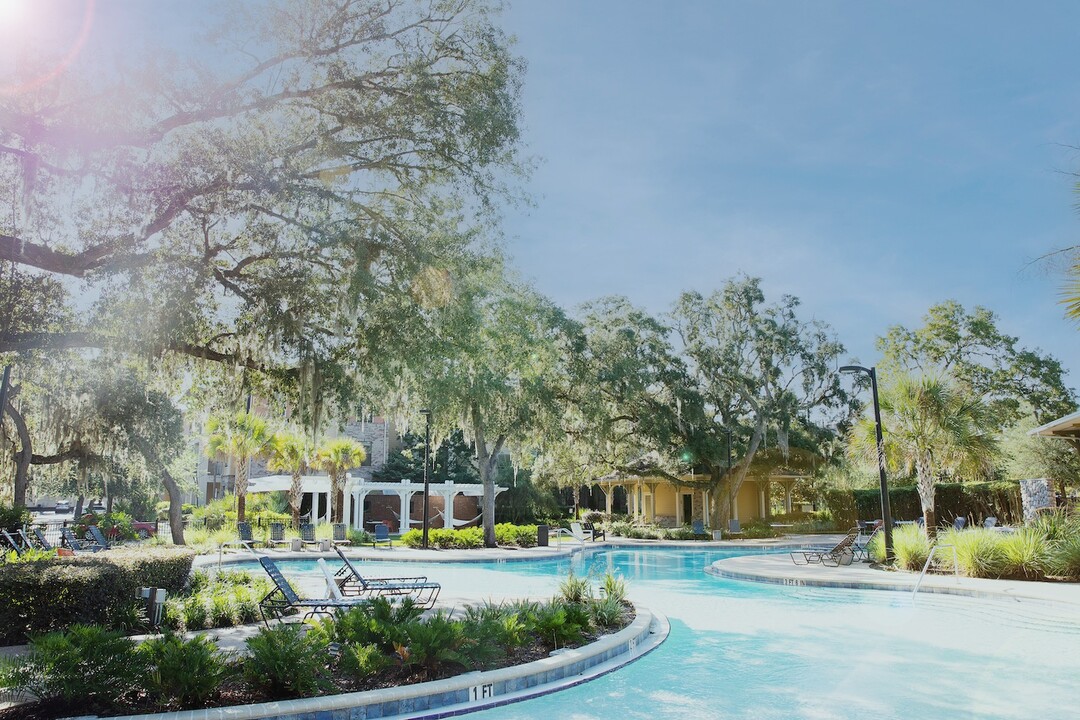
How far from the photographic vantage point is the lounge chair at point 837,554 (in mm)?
17297

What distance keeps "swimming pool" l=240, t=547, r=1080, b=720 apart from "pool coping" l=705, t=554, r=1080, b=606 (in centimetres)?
22

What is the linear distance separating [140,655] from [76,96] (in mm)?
6269

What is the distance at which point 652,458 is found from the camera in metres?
33.0

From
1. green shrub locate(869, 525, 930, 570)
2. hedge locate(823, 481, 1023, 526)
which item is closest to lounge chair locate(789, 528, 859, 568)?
green shrub locate(869, 525, 930, 570)

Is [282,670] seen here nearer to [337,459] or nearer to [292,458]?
[292,458]

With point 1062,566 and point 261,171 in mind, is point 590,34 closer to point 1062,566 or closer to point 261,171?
point 261,171

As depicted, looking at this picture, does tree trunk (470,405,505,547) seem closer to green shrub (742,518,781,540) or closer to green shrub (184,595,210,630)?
green shrub (742,518,781,540)

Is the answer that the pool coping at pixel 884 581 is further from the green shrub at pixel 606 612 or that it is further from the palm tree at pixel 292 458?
the palm tree at pixel 292 458

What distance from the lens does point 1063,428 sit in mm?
15891

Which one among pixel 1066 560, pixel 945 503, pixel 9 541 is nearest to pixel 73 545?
pixel 9 541

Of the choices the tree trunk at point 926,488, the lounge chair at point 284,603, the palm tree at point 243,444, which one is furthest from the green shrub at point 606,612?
the palm tree at point 243,444

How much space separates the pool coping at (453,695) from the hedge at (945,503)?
23.4 metres

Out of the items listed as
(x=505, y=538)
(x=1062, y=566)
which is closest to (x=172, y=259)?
(x=1062, y=566)

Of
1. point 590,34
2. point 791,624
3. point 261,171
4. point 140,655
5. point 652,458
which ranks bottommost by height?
point 791,624
